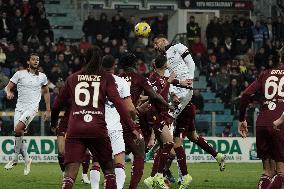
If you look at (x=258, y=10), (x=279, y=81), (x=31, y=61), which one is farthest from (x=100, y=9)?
(x=279, y=81)

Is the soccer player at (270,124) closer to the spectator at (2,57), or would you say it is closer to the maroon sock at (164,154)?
the maroon sock at (164,154)

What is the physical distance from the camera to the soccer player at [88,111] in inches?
456

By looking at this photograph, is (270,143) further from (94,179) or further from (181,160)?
(181,160)

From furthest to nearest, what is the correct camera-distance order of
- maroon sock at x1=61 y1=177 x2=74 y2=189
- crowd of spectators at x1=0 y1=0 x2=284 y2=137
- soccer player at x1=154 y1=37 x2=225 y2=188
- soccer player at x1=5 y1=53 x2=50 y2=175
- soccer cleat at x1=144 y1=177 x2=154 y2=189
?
1. crowd of spectators at x1=0 y1=0 x2=284 y2=137
2. soccer player at x1=5 y1=53 x2=50 y2=175
3. soccer player at x1=154 y1=37 x2=225 y2=188
4. soccer cleat at x1=144 y1=177 x2=154 y2=189
5. maroon sock at x1=61 y1=177 x2=74 y2=189

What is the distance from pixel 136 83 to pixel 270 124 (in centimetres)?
264

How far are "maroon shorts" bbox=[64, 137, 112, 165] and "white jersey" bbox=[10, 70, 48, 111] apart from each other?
407 inches

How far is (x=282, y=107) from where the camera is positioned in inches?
510

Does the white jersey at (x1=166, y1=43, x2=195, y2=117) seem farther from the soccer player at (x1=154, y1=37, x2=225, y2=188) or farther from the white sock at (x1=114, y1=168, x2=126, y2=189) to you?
the white sock at (x1=114, y1=168, x2=126, y2=189)

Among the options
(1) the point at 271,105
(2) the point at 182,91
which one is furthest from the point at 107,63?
(2) the point at 182,91

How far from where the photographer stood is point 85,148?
11.7 metres

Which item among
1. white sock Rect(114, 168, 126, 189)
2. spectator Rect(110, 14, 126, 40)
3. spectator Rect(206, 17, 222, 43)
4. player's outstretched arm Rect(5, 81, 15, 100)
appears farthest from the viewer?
spectator Rect(206, 17, 222, 43)

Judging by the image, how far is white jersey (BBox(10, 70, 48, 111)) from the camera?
860 inches

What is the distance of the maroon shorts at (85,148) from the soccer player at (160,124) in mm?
4113

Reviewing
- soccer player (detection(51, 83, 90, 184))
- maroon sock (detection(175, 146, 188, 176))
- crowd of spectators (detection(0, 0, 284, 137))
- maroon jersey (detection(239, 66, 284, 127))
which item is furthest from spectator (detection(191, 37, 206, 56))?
maroon jersey (detection(239, 66, 284, 127))
